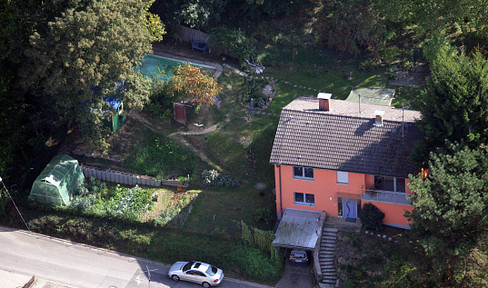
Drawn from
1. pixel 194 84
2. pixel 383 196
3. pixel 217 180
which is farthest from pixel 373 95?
pixel 194 84

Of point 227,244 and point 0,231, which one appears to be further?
point 0,231

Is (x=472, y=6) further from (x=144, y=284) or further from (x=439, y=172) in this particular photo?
(x=144, y=284)

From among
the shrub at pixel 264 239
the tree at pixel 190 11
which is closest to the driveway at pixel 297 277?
the shrub at pixel 264 239

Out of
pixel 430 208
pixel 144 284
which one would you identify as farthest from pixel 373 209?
pixel 144 284

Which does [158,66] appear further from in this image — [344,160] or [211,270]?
[344,160]

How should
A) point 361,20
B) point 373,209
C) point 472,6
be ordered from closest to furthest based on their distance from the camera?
point 373,209 → point 472,6 → point 361,20

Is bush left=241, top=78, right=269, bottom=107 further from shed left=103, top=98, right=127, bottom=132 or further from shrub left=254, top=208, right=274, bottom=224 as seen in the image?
shrub left=254, top=208, right=274, bottom=224
